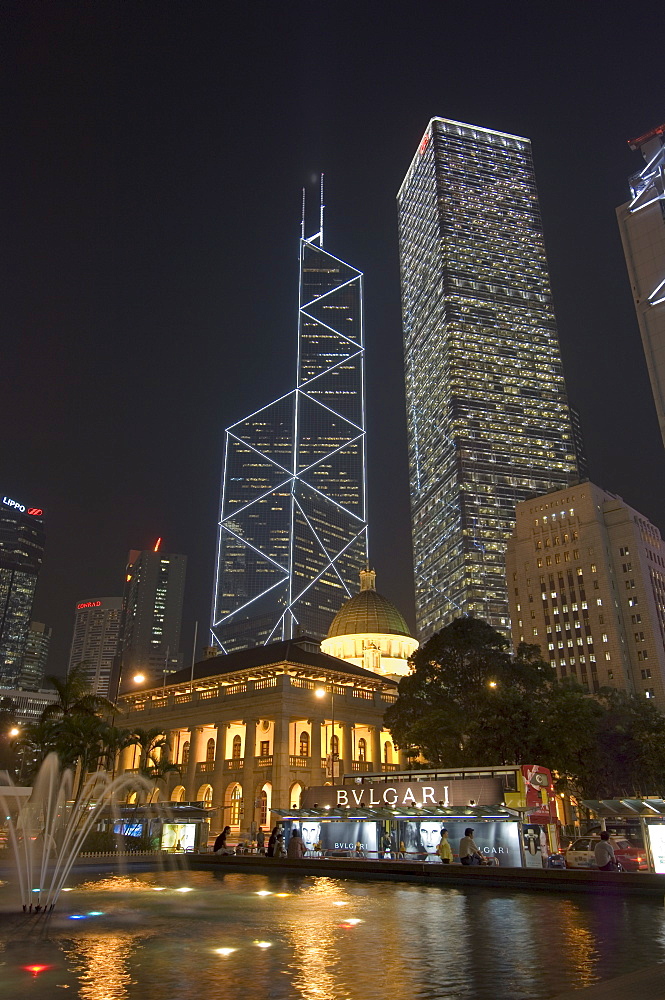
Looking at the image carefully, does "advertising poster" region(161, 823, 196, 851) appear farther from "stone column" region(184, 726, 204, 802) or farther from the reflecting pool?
"stone column" region(184, 726, 204, 802)

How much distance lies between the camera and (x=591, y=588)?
403ft

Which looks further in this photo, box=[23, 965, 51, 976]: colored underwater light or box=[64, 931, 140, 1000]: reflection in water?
box=[23, 965, 51, 976]: colored underwater light

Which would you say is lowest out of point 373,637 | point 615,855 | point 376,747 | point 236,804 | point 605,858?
point 615,855

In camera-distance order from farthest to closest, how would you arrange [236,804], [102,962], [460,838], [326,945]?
[236,804], [460,838], [326,945], [102,962]

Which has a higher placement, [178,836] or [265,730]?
[265,730]

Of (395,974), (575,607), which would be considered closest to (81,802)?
(395,974)

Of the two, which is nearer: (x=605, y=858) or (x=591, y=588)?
(x=605, y=858)

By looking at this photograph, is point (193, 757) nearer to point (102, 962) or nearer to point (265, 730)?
point (265, 730)

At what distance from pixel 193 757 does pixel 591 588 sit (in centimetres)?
7820

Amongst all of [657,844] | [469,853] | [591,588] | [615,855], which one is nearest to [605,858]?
[469,853]

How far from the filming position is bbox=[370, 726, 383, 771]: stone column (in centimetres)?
6706

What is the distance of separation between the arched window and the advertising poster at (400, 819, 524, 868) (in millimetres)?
33534

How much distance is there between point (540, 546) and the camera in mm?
133000

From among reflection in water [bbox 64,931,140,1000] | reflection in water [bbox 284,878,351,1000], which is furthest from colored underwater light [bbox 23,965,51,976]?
reflection in water [bbox 284,878,351,1000]
